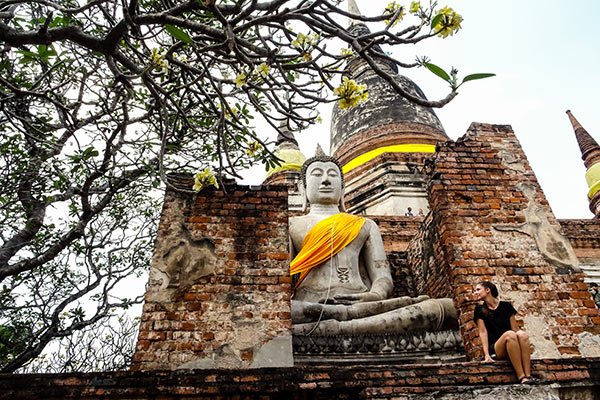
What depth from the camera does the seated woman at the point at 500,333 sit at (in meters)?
3.19

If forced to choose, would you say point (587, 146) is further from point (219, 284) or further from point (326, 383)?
point (326, 383)

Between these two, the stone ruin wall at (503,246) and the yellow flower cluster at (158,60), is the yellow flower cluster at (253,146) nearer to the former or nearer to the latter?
the yellow flower cluster at (158,60)

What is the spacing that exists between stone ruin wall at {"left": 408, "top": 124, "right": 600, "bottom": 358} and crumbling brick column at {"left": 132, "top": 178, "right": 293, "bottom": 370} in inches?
57.4

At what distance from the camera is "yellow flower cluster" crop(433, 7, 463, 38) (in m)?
3.02

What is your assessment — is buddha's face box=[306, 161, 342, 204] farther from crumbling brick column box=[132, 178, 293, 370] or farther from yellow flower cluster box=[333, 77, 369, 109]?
yellow flower cluster box=[333, 77, 369, 109]

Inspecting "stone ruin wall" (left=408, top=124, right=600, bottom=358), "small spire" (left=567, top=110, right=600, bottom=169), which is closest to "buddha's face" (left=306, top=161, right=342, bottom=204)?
"stone ruin wall" (left=408, top=124, right=600, bottom=358)

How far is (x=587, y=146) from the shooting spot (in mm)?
14141

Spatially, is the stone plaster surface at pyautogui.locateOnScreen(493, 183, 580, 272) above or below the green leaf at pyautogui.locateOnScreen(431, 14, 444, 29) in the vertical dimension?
below

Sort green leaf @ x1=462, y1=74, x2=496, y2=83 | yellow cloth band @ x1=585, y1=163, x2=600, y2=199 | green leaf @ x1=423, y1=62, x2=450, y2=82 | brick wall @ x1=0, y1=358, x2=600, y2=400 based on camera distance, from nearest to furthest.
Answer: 1. green leaf @ x1=462, y1=74, x2=496, y2=83
2. green leaf @ x1=423, y1=62, x2=450, y2=82
3. brick wall @ x1=0, y1=358, x2=600, y2=400
4. yellow cloth band @ x1=585, y1=163, x2=600, y2=199

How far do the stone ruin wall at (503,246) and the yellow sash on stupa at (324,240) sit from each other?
31.8 inches

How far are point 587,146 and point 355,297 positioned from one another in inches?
487

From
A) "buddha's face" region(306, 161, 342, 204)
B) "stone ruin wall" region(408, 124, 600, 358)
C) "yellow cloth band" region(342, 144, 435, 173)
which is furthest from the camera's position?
"yellow cloth band" region(342, 144, 435, 173)

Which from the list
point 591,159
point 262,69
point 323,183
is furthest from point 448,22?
point 591,159

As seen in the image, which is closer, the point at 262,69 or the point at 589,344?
the point at 262,69
